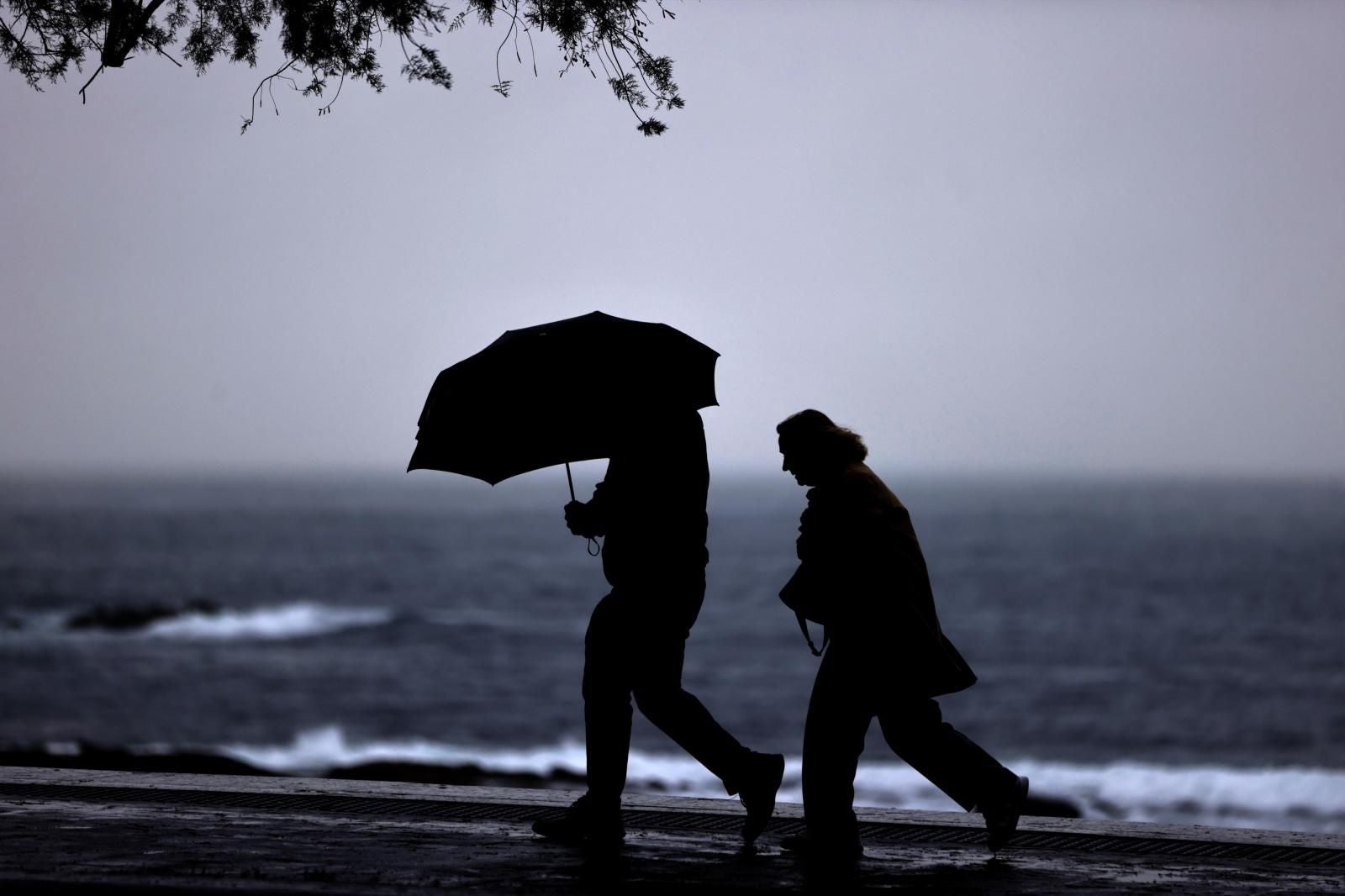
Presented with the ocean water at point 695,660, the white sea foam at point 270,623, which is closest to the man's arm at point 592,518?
the ocean water at point 695,660

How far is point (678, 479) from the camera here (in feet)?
18.5

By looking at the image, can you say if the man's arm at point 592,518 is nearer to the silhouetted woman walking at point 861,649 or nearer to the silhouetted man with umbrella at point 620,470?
the silhouetted man with umbrella at point 620,470

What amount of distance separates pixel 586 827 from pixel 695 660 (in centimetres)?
4529

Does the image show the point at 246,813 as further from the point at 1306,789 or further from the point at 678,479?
the point at 1306,789

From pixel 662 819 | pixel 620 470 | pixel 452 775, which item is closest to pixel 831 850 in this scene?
pixel 662 819

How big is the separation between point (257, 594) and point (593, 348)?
70.6 meters

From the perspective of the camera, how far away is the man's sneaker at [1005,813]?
5.61m

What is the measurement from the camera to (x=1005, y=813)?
562cm

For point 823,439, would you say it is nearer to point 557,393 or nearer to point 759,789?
point 557,393

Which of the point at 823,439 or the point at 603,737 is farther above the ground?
the point at 823,439

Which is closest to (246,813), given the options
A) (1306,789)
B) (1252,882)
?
(1252,882)

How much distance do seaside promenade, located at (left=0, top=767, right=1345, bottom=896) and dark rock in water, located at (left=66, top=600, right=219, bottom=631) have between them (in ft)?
169

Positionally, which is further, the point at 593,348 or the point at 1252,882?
the point at 593,348

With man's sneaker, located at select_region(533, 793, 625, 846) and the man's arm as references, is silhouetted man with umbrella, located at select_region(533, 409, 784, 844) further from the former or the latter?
man's sneaker, located at select_region(533, 793, 625, 846)
